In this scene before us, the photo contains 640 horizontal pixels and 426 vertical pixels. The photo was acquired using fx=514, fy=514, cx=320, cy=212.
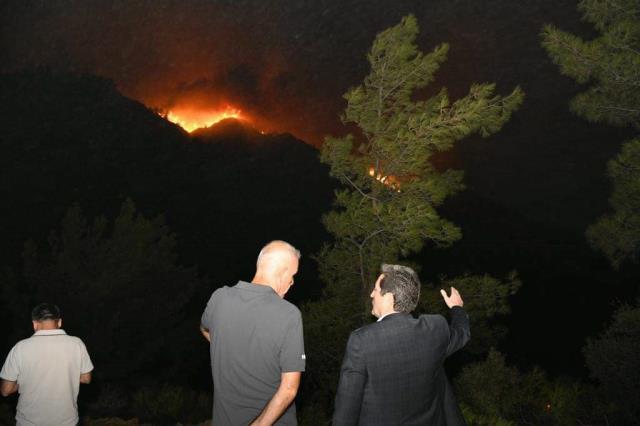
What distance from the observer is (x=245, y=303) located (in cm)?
245

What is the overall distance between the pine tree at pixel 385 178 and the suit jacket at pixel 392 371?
673cm

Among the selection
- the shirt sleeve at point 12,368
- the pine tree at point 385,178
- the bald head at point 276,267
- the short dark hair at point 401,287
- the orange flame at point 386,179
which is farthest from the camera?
the orange flame at point 386,179

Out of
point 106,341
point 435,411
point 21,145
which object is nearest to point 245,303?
point 435,411

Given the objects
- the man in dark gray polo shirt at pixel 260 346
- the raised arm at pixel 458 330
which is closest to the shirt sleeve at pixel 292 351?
the man in dark gray polo shirt at pixel 260 346

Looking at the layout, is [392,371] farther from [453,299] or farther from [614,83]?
[614,83]

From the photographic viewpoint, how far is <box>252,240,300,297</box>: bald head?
2.49 m

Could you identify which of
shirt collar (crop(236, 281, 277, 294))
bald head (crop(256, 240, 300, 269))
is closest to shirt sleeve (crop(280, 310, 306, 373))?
shirt collar (crop(236, 281, 277, 294))

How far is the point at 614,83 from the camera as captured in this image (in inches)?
341

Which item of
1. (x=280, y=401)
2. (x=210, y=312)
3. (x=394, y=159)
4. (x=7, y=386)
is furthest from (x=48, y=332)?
(x=394, y=159)

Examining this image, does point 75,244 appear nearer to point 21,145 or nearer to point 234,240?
point 234,240

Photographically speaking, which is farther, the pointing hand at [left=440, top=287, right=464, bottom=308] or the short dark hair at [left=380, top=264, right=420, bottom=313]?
the pointing hand at [left=440, top=287, right=464, bottom=308]

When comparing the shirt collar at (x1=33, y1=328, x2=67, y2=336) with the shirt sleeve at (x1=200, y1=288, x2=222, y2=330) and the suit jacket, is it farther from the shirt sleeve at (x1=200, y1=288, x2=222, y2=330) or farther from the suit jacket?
the suit jacket

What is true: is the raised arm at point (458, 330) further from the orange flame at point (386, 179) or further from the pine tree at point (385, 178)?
the orange flame at point (386, 179)

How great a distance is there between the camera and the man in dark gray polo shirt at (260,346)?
7.70ft
